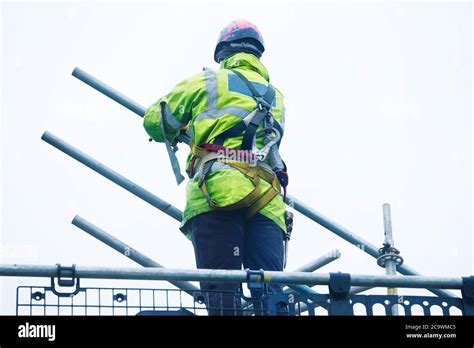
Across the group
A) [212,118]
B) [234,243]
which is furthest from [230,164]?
[234,243]

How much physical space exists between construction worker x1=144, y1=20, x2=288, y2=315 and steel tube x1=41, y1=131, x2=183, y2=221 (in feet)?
1.39

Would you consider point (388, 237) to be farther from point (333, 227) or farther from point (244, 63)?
point (244, 63)

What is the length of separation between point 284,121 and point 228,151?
861 mm

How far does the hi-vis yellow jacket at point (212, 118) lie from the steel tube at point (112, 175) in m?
0.54

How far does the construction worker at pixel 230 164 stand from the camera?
32.7ft

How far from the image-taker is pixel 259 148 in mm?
10391

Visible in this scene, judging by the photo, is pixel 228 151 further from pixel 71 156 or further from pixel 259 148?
pixel 71 156

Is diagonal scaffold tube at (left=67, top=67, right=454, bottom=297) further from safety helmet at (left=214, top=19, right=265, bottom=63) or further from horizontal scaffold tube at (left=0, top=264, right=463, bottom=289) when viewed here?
horizontal scaffold tube at (left=0, top=264, right=463, bottom=289)

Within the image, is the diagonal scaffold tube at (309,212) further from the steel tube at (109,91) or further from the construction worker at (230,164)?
the construction worker at (230,164)

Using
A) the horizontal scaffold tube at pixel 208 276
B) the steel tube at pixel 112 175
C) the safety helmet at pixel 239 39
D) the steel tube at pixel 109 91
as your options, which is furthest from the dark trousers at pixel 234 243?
the steel tube at pixel 109 91
